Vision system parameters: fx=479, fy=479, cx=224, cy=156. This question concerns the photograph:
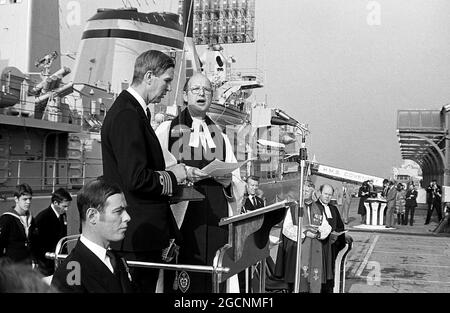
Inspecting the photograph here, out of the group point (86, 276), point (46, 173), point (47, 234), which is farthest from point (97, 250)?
point (46, 173)

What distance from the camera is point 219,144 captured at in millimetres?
3027

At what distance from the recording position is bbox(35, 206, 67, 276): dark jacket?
5.11 meters

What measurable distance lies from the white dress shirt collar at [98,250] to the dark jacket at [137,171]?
0.42 m

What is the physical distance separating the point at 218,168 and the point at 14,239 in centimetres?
312

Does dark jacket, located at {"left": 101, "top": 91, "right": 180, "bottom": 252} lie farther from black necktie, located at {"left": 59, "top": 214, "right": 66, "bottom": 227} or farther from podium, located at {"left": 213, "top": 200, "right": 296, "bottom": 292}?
black necktie, located at {"left": 59, "top": 214, "right": 66, "bottom": 227}

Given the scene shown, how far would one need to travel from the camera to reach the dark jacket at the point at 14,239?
4.71 meters

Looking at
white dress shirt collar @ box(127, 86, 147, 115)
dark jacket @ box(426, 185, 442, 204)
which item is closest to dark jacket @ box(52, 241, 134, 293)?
white dress shirt collar @ box(127, 86, 147, 115)

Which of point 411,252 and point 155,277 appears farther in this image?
point 411,252

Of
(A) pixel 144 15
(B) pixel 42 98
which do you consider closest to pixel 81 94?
(B) pixel 42 98

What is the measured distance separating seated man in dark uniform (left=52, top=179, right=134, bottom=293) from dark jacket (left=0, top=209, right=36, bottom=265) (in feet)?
10.5

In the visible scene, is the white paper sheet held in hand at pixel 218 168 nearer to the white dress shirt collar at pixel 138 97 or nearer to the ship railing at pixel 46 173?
A: the white dress shirt collar at pixel 138 97

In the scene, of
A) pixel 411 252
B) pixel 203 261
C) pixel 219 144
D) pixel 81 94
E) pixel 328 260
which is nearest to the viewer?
pixel 203 261
